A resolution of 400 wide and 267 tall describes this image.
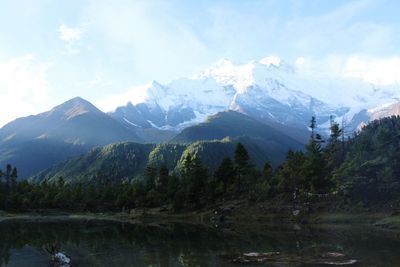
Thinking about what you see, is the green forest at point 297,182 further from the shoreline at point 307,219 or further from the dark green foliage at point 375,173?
the shoreline at point 307,219

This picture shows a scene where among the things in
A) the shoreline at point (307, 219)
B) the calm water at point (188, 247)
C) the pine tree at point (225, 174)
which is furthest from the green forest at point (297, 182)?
the calm water at point (188, 247)

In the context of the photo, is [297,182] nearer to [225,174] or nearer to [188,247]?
[225,174]

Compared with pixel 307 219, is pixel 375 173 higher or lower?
higher

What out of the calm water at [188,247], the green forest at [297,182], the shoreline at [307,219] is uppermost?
the green forest at [297,182]

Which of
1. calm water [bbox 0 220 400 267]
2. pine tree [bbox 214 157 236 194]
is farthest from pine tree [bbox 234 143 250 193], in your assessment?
calm water [bbox 0 220 400 267]

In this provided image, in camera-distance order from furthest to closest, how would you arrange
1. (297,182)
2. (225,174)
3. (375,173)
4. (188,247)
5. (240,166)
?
(225,174), (240,166), (297,182), (375,173), (188,247)

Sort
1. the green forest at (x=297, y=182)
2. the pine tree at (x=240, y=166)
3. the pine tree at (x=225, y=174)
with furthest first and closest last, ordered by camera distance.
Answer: the pine tree at (x=225, y=174) → the pine tree at (x=240, y=166) → the green forest at (x=297, y=182)

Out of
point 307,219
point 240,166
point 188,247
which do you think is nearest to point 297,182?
point 307,219

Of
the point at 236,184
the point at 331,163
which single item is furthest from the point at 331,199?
the point at 236,184

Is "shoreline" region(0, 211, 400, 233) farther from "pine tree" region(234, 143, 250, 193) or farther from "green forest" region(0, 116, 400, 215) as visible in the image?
"pine tree" region(234, 143, 250, 193)

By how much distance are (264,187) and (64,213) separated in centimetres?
8581

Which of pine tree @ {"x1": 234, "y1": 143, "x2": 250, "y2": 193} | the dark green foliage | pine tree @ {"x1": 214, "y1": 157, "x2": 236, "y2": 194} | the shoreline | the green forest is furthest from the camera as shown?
pine tree @ {"x1": 214, "y1": 157, "x2": 236, "y2": 194}

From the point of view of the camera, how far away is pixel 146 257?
61156 mm

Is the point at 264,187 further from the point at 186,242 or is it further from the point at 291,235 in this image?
the point at 186,242
